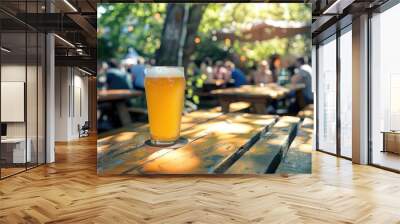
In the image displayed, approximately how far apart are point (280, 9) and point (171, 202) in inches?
91.3

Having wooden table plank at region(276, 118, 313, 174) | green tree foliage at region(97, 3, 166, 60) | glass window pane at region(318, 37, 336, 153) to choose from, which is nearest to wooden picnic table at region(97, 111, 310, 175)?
wooden table plank at region(276, 118, 313, 174)

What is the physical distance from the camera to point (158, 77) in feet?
14.2

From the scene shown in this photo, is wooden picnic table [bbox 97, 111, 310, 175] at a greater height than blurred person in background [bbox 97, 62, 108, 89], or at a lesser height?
lesser

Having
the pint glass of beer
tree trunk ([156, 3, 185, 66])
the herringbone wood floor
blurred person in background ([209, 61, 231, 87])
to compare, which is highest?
tree trunk ([156, 3, 185, 66])

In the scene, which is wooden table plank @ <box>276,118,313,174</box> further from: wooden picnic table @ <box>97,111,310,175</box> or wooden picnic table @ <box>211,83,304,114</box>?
wooden picnic table @ <box>211,83,304,114</box>

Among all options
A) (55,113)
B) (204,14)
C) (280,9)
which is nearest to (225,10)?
(204,14)

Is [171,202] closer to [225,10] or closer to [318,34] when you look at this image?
[225,10]

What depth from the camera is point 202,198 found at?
3799 millimetres

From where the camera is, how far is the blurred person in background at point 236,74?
4691 millimetres

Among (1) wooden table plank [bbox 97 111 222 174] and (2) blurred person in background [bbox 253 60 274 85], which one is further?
(2) blurred person in background [bbox 253 60 274 85]

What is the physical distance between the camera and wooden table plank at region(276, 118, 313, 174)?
472 cm

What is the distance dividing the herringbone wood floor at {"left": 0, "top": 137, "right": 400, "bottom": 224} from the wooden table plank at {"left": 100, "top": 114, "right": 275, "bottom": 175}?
0.53 ft

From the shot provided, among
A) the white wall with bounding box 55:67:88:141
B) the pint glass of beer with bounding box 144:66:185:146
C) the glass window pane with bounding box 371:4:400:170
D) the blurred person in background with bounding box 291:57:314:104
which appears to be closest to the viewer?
the pint glass of beer with bounding box 144:66:185:146

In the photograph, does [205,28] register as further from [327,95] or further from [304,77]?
[327,95]
